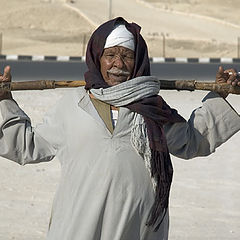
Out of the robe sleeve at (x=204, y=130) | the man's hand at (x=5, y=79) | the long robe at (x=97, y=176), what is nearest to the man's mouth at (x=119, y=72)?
the long robe at (x=97, y=176)

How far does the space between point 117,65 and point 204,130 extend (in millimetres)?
479

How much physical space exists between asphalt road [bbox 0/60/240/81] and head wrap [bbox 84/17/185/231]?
14003 millimetres

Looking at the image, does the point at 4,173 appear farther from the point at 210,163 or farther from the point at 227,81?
the point at 227,81

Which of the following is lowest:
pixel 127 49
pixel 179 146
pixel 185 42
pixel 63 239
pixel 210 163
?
pixel 185 42

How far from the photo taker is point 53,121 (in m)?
4.21

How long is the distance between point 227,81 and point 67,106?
2.18 ft

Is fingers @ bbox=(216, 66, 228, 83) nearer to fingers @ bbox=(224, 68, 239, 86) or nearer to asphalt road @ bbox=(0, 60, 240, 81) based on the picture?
fingers @ bbox=(224, 68, 239, 86)

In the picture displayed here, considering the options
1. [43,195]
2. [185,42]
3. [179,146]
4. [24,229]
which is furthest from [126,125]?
[185,42]

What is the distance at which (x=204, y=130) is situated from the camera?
429cm

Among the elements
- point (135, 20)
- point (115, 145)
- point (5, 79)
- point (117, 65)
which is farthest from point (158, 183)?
point (135, 20)

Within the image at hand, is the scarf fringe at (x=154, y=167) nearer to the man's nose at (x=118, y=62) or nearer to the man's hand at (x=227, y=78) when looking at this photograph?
the man's nose at (x=118, y=62)

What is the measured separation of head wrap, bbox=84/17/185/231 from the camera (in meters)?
4.05

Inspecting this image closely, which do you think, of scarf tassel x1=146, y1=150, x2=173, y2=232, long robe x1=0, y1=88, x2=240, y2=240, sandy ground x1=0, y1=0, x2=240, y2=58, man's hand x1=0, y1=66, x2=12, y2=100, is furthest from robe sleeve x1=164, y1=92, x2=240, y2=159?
sandy ground x1=0, y1=0, x2=240, y2=58

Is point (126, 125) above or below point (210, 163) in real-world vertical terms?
above
